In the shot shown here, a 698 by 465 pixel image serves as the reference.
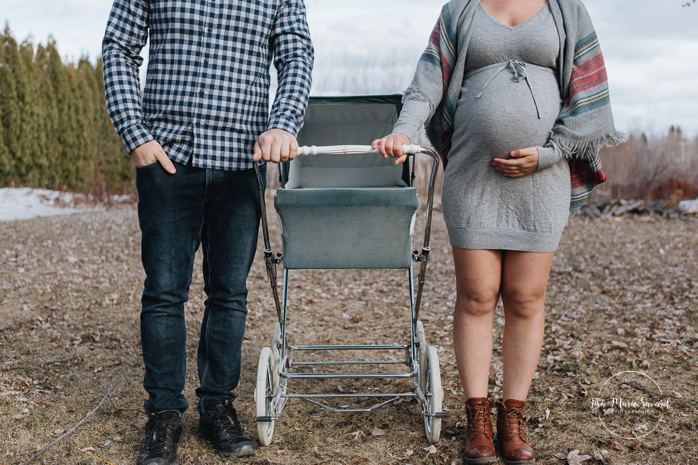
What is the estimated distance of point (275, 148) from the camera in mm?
2084

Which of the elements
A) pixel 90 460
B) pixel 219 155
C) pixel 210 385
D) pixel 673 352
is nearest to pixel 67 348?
pixel 90 460

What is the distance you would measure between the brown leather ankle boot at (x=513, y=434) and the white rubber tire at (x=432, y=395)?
0.27m

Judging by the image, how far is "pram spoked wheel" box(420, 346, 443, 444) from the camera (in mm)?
2449

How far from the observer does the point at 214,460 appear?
→ 2383 mm

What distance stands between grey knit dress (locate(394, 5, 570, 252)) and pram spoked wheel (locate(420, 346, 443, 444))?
2.08ft

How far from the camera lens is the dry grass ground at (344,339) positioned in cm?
253

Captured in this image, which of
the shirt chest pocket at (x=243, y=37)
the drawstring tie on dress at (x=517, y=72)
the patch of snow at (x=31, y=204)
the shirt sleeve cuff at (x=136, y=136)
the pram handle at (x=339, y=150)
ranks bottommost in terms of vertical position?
the patch of snow at (x=31, y=204)

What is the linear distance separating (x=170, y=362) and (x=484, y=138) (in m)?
1.59

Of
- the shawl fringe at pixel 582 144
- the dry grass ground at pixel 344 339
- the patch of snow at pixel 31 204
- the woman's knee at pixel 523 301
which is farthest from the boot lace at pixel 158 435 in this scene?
the patch of snow at pixel 31 204

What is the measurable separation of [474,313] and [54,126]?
14.3 metres

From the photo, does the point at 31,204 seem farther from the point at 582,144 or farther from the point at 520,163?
the point at 582,144

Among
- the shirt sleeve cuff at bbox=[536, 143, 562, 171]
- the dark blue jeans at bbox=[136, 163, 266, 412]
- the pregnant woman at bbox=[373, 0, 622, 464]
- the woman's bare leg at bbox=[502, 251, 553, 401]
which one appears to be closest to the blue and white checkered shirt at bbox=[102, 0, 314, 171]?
A: the dark blue jeans at bbox=[136, 163, 266, 412]

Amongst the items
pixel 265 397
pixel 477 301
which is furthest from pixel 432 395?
pixel 265 397

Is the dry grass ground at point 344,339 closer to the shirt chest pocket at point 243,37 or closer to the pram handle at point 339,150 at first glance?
the pram handle at point 339,150
